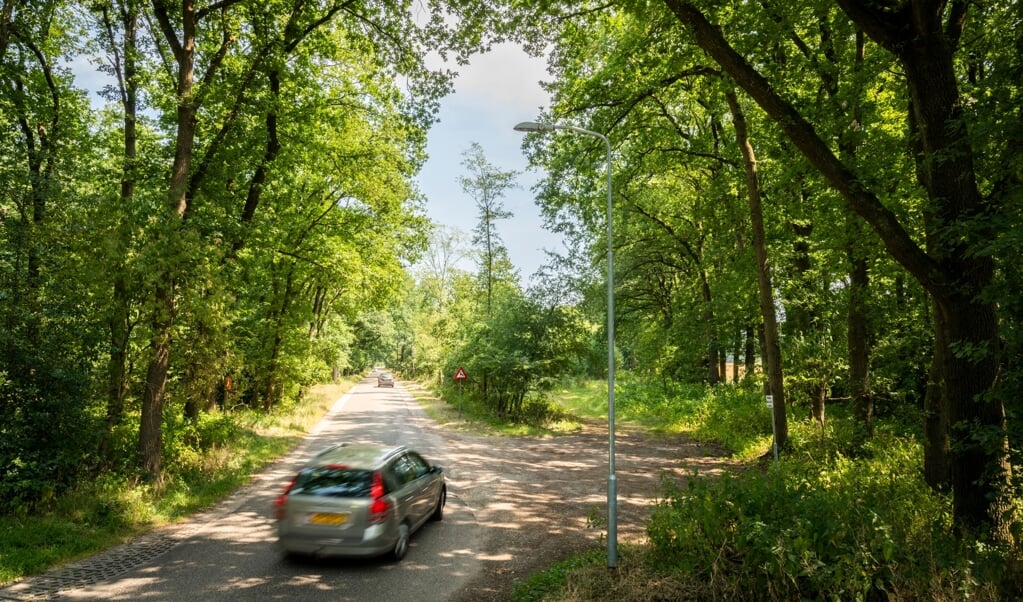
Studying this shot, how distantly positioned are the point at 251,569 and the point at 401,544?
2015 mm

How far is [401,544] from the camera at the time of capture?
732 cm

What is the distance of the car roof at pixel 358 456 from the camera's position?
7441 mm

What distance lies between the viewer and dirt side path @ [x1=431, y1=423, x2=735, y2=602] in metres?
7.59

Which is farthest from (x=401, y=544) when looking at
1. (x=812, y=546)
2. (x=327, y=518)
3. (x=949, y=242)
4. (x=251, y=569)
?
(x=949, y=242)

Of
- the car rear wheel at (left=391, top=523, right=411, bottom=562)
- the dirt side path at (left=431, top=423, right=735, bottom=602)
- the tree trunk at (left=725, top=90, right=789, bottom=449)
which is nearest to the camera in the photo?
the car rear wheel at (left=391, top=523, right=411, bottom=562)

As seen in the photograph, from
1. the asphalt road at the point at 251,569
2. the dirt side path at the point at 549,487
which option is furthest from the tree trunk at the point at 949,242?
→ the asphalt road at the point at 251,569

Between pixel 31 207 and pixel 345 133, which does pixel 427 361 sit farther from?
pixel 31 207

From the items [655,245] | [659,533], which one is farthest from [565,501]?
Result: [655,245]

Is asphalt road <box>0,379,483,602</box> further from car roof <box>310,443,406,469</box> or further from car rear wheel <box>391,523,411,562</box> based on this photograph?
car roof <box>310,443,406,469</box>

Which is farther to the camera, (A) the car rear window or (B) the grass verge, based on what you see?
(B) the grass verge

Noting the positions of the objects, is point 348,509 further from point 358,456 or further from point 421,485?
point 421,485

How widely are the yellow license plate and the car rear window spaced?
0.24 m

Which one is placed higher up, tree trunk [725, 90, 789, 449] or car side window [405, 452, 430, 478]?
tree trunk [725, 90, 789, 449]

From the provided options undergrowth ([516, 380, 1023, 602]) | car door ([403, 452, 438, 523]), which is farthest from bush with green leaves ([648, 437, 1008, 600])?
car door ([403, 452, 438, 523])
